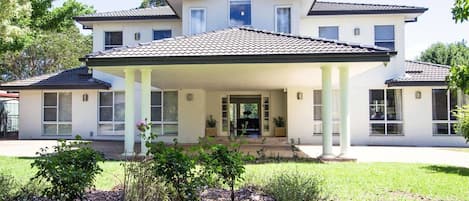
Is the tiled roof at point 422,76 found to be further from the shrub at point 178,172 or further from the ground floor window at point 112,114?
the shrub at point 178,172

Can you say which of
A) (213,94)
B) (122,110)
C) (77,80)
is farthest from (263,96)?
(77,80)

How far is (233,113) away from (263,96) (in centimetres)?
214

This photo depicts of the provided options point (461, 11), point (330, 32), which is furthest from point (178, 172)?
point (330, 32)

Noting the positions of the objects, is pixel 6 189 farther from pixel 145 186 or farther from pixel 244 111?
pixel 244 111

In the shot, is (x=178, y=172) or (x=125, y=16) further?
(x=125, y=16)

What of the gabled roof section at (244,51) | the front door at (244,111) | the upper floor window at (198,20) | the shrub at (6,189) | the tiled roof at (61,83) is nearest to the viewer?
the shrub at (6,189)

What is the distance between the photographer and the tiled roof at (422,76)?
61.6 feet

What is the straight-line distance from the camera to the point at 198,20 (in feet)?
64.3

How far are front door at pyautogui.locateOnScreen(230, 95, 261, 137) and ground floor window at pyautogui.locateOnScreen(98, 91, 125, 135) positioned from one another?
21.5ft

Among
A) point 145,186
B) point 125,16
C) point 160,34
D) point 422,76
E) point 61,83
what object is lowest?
point 145,186

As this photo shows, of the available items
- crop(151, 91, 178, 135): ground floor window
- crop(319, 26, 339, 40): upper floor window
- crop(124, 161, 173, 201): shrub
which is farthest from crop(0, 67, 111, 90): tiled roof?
crop(124, 161, 173, 201): shrub

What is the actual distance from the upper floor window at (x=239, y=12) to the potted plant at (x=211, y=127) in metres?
6.54

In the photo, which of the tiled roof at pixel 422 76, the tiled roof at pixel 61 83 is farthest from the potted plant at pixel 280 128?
the tiled roof at pixel 61 83

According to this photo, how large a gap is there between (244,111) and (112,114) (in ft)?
26.1
